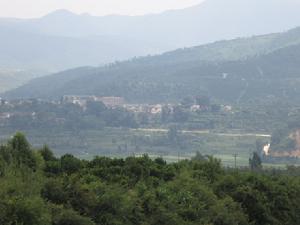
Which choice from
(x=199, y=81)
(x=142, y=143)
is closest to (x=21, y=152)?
(x=142, y=143)

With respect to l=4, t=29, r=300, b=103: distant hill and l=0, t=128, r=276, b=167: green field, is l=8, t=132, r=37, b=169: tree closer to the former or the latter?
l=0, t=128, r=276, b=167: green field

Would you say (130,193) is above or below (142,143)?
above

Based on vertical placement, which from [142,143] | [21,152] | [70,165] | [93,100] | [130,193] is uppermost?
[21,152]

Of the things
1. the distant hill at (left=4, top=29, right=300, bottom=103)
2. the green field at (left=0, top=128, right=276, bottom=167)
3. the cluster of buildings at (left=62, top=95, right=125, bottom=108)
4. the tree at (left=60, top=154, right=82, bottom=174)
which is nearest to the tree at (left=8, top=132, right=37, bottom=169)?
the tree at (left=60, top=154, right=82, bottom=174)

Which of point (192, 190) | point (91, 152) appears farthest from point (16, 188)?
point (91, 152)

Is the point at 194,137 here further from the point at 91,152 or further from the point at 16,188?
the point at 16,188

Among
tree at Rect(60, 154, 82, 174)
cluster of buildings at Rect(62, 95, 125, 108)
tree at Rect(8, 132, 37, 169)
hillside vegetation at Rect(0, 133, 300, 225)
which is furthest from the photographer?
cluster of buildings at Rect(62, 95, 125, 108)

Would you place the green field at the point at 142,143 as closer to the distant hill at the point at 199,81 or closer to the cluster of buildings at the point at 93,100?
the cluster of buildings at the point at 93,100

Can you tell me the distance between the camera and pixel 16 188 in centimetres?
1697

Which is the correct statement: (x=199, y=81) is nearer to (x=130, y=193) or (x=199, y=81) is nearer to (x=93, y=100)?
(x=93, y=100)

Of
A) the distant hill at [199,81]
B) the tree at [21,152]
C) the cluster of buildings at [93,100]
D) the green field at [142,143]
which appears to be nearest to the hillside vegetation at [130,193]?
the tree at [21,152]

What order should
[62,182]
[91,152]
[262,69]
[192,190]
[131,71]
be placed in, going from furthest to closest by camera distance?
[131,71] → [262,69] → [91,152] → [192,190] → [62,182]

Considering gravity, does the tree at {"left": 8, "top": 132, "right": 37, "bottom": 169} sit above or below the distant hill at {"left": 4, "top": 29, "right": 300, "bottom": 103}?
below

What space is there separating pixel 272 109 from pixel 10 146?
80.7 meters
